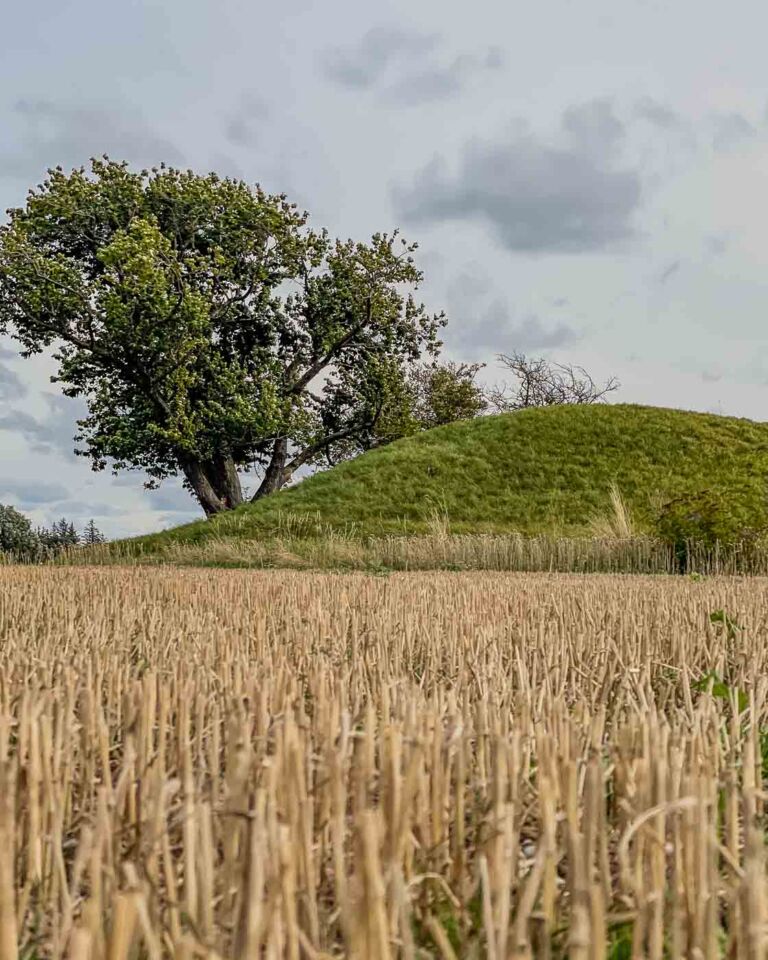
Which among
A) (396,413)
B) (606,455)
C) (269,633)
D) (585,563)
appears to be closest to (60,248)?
(396,413)

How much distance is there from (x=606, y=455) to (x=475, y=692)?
994 inches

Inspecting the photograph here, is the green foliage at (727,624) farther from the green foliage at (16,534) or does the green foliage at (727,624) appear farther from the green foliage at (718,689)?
the green foliage at (16,534)

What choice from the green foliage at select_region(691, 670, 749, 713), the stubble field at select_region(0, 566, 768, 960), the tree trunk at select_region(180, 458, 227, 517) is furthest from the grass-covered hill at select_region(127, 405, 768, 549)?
the stubble field at select_region(0, 566, 768, 960)

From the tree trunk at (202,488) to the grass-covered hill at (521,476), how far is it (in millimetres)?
3920

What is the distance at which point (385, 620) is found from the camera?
6.39m

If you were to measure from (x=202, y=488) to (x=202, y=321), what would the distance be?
5.43 metres

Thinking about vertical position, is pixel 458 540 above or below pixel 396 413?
below

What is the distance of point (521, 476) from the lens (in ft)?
90.4

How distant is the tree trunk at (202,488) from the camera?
30.3 meters

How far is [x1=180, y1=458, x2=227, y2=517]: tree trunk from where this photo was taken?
99.3ft

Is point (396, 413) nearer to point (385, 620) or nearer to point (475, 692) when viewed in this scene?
point (385, 620)

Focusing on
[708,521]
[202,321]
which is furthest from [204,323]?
[708,521]

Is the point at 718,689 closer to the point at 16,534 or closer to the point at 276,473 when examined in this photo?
the point at 16,534

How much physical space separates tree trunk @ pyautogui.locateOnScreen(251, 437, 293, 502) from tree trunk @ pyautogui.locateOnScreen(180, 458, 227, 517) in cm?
204
